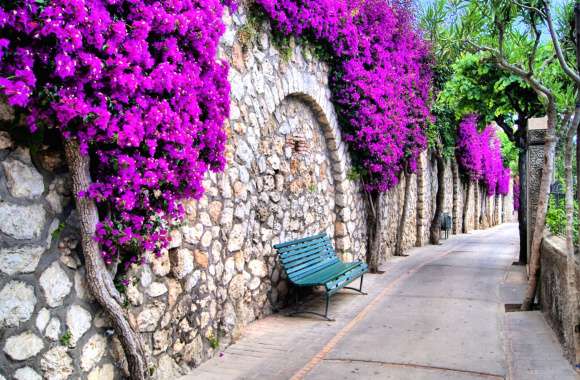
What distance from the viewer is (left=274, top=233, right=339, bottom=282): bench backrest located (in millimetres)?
5973

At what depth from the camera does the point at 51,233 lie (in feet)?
10.2

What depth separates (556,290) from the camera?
5023 mm

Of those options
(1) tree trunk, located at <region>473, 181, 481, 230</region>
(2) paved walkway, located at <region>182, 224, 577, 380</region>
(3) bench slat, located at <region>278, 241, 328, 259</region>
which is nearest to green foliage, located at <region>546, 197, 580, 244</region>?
(2) paved walkway, located at <region>182, 224, 577, 380</region>

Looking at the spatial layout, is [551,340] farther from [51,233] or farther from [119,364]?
[51,233]

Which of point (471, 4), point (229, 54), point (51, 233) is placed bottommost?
point (51, 233)

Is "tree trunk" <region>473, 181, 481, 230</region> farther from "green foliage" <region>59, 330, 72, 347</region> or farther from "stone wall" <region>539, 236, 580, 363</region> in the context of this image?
"green foliage" <region>59, 330, 72, 347</region>

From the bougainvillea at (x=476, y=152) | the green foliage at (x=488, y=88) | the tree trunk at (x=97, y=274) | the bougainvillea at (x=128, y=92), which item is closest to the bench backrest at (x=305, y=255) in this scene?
the bougainvillea at (x=128, y=92)

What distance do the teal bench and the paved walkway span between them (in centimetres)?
39

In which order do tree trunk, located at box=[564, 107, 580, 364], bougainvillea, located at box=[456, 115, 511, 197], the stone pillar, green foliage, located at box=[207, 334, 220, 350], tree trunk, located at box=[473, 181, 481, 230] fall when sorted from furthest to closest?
tree trunk, located at box=[473, 181, 481, 230], bougainvillea, located at box=[456, 115, 511, 197], the stone pillar, green foliage, located at box=[207, 334, 220, 350], tree trunk, located at box=[564, 107, 580, 364]

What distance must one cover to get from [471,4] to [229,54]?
8.71 feet

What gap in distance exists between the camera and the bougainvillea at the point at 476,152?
16756 mm

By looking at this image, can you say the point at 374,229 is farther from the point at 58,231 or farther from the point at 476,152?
the point at 476,152

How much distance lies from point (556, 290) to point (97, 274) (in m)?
4.21

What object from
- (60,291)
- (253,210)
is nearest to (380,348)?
(253,210)
